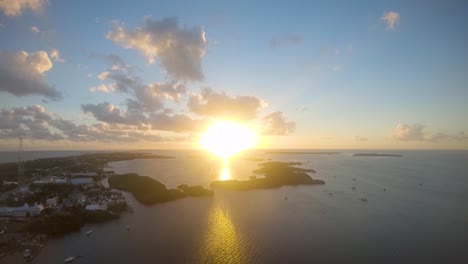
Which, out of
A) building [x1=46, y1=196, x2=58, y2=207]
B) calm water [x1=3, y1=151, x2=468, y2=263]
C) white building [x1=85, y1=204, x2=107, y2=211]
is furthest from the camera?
building [x1=46, y1=196, x2=58, y2=207]

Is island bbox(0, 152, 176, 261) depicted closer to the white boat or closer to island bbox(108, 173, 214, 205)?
island bbox(108, 173, 214, 205)

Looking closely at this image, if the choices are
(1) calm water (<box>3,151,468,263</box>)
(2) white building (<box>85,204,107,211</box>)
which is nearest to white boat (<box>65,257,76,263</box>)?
(1) calm water (<box>3,151,468,263</box>)

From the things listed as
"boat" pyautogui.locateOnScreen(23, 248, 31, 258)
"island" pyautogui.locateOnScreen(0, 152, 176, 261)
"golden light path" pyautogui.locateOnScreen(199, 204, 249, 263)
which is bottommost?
"golden light path" pyautogui.locateOnScreen(199, 204, 249, 263)

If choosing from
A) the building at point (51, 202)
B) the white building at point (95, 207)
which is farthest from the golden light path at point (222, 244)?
the building at point (51, 202)

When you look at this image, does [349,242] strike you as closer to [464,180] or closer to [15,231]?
[15,231]

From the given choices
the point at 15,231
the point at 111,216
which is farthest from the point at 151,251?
the point at 15,231

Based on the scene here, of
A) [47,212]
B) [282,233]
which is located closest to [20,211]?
[47,212]

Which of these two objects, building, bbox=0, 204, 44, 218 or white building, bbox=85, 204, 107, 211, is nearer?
building, bbox=0, 204, 44, 218

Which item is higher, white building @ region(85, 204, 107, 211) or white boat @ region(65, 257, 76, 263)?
white building @ region(85, 204, 107, 211)

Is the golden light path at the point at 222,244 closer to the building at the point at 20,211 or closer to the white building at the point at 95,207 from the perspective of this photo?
the white building at the point at 95,207
